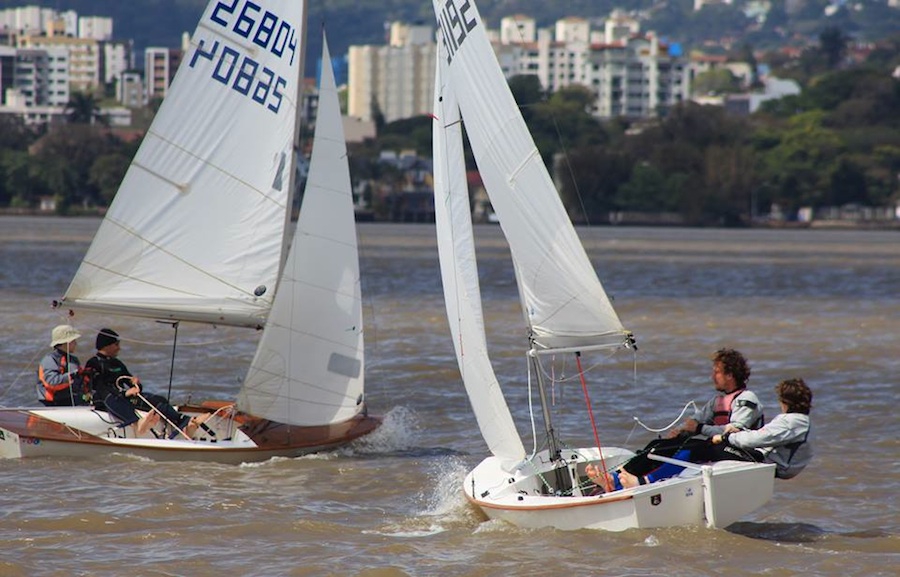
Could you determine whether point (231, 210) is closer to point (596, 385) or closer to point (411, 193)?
point (596, 385)

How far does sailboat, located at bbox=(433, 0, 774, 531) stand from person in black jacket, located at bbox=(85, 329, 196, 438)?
336 cm

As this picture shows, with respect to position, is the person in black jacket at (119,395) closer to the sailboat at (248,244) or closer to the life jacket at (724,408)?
the sailboat at (248,244)

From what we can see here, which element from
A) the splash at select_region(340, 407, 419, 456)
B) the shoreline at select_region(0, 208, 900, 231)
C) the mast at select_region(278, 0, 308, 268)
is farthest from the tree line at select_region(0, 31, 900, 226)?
the mast at select_region(278, 0, 308, 268)

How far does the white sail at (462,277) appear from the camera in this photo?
1198 centimetres

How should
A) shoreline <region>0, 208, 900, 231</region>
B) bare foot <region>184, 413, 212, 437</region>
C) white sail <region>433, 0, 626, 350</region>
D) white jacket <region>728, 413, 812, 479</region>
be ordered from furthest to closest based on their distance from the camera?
shoreline <region>0, 208, 900, 231</region>, bare foot <region>184, 413, 212, 437</region>, white sail <region>433, 0, 626, 350</region>, white jacket <region>728, 413, 812, 479</region>

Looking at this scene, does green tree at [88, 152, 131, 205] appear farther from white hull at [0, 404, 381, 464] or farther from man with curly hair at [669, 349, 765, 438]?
man with curly hair at [669, 349, 765, 438]

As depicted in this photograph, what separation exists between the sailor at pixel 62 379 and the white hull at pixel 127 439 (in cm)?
24

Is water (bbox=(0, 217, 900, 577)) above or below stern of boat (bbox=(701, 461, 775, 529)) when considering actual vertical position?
below

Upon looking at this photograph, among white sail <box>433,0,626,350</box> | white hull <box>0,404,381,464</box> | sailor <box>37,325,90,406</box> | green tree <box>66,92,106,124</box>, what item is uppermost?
green tree <box>66,92,106,124</box>

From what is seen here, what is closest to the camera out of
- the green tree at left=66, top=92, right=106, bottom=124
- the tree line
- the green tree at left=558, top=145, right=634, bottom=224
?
the tree line

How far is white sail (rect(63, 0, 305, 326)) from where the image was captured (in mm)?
15320

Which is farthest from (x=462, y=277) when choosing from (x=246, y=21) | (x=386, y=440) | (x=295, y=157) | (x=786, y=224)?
(x=786, y=224)

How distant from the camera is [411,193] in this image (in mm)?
153250

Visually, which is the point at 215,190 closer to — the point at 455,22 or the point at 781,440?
the point at 455,22
